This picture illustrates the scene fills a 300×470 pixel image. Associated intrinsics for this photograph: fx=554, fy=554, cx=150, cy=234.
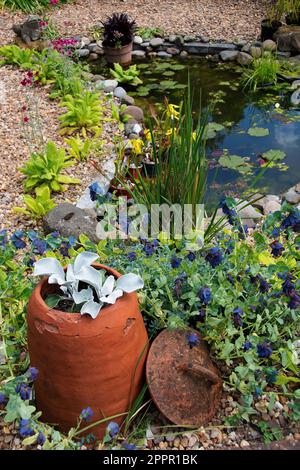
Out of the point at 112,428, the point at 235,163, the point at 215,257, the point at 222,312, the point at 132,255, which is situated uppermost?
the point at 215,257

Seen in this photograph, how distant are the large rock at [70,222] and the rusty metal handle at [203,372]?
4.52 feet

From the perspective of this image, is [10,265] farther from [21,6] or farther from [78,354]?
[21,6]

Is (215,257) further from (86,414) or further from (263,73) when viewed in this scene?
(263,73)

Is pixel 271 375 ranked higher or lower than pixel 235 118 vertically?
higher

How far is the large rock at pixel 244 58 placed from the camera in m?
6.09

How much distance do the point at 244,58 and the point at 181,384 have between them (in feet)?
15.9

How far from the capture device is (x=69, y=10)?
24.4 feet

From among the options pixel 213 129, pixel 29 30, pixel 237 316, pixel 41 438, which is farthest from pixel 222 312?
pixel 29 30

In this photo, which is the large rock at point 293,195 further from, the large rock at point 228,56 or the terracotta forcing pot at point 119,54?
the terracotta forcing pot at point 119,54

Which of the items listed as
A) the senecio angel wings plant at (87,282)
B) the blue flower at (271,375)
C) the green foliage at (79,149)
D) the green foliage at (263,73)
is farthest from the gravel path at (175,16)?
the blue flower at (271,375)

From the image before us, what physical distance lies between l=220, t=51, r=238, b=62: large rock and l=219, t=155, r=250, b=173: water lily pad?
2241 millimetres

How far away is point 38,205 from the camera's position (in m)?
3.57

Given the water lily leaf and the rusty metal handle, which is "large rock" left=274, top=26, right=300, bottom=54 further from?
the rusty metal handle

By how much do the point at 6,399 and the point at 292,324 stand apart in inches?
45.2
